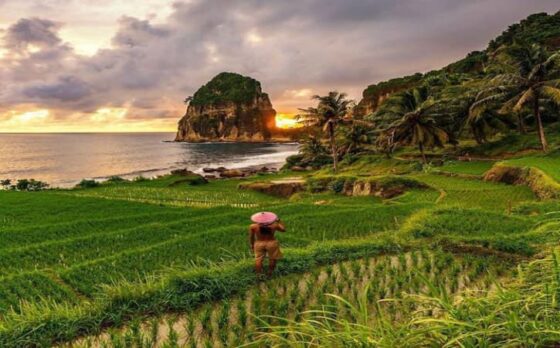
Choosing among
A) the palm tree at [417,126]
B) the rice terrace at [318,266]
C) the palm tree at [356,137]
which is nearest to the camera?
the rice terrace at [318,266]

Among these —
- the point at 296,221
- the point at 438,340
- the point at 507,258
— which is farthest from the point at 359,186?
the point at 438,340

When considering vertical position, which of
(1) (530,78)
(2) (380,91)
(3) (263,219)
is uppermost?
(2) (380,91)

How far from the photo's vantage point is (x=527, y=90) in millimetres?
32188

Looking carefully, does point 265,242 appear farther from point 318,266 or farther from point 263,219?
point 318,266

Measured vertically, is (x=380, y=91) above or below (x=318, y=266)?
above

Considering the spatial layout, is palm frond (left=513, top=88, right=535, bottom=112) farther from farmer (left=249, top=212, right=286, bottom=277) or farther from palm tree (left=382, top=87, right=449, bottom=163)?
farmer (left=249, top=212, right=286, bottom=277)

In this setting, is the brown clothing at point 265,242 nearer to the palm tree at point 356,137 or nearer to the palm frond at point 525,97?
the palm frond at point 525,97

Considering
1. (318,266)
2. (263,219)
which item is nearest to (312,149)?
(318,266)

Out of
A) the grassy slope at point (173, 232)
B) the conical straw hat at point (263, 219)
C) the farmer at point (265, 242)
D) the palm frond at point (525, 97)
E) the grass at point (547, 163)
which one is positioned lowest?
the grassy slope at point (173, 232)

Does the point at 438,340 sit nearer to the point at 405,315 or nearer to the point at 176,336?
the point at 405,315

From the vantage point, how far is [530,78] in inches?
1266

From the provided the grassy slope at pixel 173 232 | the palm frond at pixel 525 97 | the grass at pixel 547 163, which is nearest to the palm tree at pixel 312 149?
the palm frond at pixel 525 97

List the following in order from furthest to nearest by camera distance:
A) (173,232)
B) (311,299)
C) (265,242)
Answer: (173,232) → (265,242) → (311,299)

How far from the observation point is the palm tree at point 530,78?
104 ft
